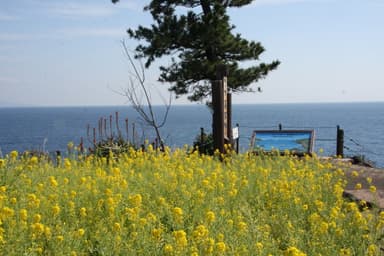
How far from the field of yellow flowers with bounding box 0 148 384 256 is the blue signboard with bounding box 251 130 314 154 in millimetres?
6098

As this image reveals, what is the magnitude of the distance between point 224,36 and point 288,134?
4.39 metres

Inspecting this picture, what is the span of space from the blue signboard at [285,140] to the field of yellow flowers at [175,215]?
6.10 metres

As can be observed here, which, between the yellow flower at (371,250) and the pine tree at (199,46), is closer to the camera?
the yellow flower at (371,250)

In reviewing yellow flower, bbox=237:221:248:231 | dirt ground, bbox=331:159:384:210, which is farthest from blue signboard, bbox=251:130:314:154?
yellow flower, bbox=237:221:248:231

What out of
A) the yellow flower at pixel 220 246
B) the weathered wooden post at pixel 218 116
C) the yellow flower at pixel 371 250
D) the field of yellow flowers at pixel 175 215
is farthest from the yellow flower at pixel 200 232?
the weathered wooden post at pixel 218 116

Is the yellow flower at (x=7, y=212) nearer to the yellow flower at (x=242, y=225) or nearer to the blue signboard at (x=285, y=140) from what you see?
the yellow flower at (x=242, y=225)

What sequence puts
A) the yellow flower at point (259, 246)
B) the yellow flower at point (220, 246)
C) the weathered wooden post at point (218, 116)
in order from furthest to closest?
the weathered wooden post at point (218, 116), the yellow flower at point (259, 246), the yellow flower at point (220, 246)

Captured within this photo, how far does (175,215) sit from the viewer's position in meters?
4.82

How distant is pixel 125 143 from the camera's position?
13.1 m

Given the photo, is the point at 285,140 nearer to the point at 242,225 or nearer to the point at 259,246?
the point at 242,225

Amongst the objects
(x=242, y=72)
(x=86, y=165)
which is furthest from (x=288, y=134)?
(x=86, y=165)

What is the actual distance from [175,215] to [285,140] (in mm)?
10232

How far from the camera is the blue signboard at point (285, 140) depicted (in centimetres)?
1441

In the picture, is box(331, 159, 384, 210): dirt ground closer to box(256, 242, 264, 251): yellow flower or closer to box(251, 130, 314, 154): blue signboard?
box(256, 242, 264, 251): yellow flower
